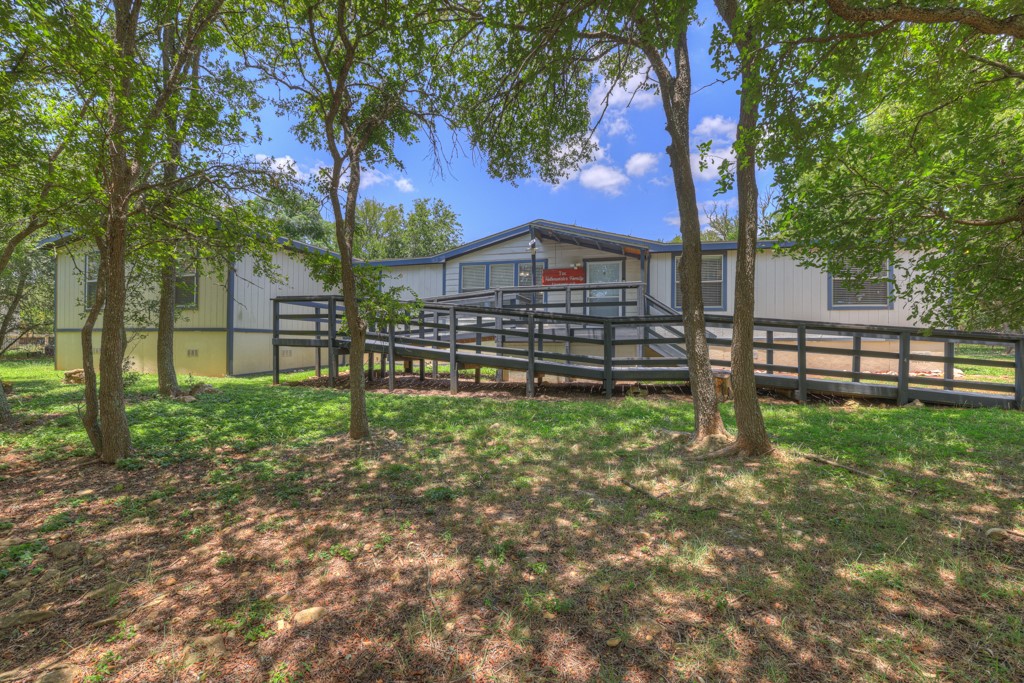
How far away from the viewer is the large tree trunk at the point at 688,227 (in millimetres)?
5055

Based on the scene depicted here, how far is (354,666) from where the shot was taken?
201 cm

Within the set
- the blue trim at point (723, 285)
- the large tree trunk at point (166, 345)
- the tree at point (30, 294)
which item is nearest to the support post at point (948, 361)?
the blue trim at point (723, 285)

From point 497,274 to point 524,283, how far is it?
0.94 meters

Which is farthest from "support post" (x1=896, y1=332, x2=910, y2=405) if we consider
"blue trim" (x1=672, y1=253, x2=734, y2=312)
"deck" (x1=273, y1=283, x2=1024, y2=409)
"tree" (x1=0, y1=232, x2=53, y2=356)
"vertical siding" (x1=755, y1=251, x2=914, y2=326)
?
"tree" (x1=0, y1=232, x2=53, y2=356)

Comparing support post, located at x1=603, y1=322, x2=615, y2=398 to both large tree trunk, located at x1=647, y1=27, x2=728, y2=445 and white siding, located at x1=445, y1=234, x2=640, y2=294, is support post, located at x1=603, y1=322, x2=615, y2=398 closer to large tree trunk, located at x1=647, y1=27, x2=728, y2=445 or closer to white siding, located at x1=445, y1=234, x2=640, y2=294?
large tree trunk, located at x1=647, y1=27, x2=728, y2=445

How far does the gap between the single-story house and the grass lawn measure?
6.66 metres

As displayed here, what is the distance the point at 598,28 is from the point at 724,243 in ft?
26.8

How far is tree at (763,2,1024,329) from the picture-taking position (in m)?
3.57

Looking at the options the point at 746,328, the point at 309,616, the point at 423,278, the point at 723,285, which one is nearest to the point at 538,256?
the point at 423,278

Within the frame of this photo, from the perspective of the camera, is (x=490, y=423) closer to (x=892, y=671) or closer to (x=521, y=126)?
(x=521, y=126)

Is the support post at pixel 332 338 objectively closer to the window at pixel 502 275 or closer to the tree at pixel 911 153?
the window at pixel 502 275

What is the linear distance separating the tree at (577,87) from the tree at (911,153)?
45.4 inches

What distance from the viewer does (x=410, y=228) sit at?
32.7 meters

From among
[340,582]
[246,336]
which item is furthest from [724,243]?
[246,336]
